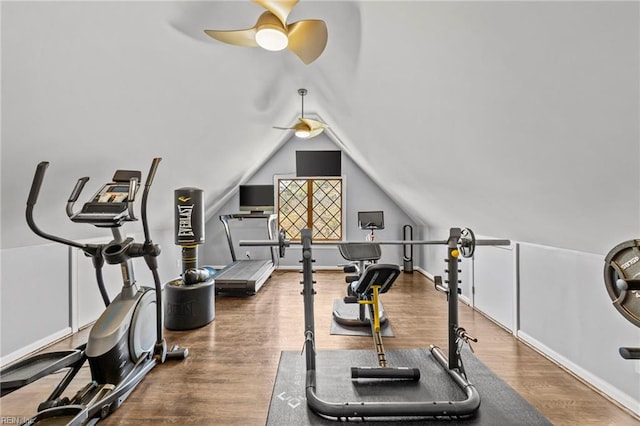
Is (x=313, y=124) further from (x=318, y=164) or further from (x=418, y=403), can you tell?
(x=418, y=403)

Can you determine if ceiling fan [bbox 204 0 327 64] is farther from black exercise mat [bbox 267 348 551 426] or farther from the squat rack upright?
black exercise mat [bbox 267 348 551 426]

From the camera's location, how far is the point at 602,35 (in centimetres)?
107

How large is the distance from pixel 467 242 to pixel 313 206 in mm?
4474

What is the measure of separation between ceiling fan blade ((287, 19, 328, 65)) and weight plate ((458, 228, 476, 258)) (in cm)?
171

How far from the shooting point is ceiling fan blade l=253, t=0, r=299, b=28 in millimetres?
1554

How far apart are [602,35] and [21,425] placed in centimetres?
330

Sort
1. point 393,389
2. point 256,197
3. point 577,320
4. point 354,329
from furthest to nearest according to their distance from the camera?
point 256,197 → point 354,329 → point 577,320 → point 393,389

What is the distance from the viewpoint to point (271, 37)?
5.88 feet

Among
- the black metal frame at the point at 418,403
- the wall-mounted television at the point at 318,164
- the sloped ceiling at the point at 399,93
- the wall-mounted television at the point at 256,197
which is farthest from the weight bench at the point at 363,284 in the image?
the wall-mounted television at the point at 256,197

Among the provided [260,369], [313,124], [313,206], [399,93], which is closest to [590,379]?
[260,369]

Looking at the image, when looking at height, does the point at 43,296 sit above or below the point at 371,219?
below

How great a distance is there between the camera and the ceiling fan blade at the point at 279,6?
5.10 feet

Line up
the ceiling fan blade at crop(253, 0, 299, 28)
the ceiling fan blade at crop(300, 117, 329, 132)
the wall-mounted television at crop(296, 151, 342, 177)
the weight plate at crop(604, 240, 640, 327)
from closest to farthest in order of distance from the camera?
the weight plate at crop(604, 240, 640, 327) → the ceiling fan blade at crop(253, 0, 299, 28) → the ceiling fan blade at crop(300, 117, 329, 132) → the wall-mounted television at crop(296, 151, 342, 177)

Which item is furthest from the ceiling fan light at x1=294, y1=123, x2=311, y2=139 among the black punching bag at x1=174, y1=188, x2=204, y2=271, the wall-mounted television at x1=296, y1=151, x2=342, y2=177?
the black punching bag at x1=174, y1=188, x2=204, y2=271
